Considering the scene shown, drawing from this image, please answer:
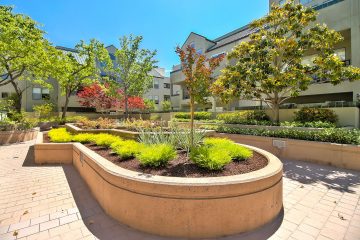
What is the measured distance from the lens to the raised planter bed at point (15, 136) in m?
12.1

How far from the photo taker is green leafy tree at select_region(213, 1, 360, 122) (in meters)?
8.96

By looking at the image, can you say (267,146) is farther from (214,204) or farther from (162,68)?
(162,68)

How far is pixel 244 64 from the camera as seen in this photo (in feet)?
34.6

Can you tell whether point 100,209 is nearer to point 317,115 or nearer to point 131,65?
point 317,115

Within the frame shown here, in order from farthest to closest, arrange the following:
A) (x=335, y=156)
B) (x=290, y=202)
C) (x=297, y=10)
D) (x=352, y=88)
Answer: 1. (x=352, y=88)
2. (x=297, y=10)
3. (x=335, y=156)
4. (x=290, y=202)

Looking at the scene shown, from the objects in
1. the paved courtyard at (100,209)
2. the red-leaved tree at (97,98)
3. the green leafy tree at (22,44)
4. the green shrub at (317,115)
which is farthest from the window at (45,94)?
the green shrub at (317,115)

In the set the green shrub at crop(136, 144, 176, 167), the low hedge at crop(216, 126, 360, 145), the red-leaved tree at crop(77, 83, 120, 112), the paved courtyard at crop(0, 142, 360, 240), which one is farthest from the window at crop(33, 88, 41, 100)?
the green shrub at crop(136, 144, 176, 167)

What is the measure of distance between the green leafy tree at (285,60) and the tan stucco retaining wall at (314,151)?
8.39ft

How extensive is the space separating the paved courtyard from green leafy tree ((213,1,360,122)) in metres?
4.60

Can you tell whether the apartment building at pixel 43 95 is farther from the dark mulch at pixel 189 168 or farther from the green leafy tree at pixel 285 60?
the dark mulch at pixel 189 168

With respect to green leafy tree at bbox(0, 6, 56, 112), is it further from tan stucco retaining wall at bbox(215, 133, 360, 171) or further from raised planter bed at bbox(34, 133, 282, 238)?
tan stucco retaining wall at bbox(215, 133, 360, 171)

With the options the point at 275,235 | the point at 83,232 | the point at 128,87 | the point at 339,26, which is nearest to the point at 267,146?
the point at 275,235

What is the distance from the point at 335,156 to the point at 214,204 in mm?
5942

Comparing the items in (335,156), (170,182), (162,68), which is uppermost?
(162,68)
